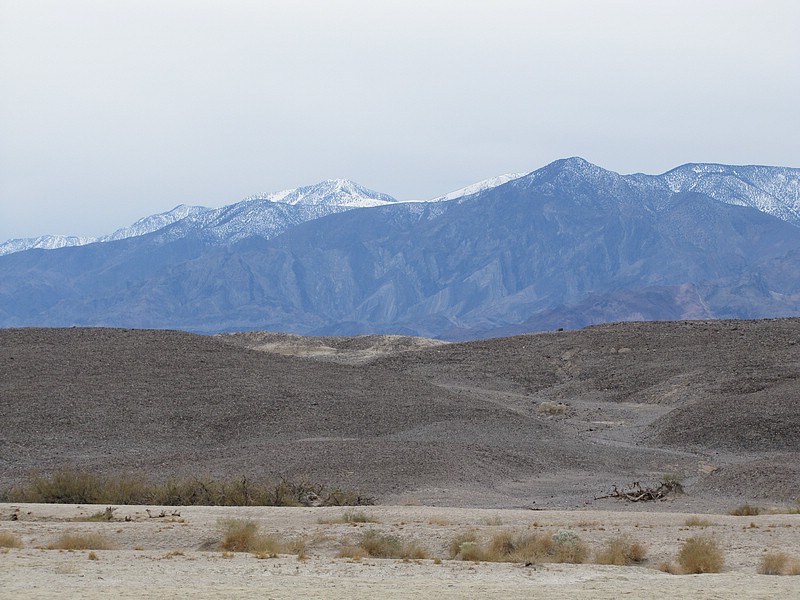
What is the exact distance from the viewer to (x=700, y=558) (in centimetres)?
1505

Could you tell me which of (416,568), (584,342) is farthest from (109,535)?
(584,342)

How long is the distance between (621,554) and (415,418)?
21.6m

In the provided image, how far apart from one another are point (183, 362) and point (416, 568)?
27539mm

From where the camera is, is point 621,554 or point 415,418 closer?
point 621,554

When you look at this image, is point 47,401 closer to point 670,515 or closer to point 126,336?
point 126,336

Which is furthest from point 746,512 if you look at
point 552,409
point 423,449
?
point 552,409

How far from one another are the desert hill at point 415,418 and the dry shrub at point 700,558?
942 centimetres

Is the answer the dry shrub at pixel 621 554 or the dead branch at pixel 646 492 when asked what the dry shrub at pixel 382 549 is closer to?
the dry shrub at pixel 621 554

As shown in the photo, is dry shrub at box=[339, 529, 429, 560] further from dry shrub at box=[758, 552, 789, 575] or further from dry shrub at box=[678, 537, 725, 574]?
dry shrub at box=[758, 552, 789, 575]

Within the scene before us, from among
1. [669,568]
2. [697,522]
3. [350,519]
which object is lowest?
[697,522]

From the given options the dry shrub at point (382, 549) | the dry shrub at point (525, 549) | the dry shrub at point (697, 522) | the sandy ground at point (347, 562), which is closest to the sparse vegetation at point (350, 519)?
the sandy ground at point (347, 562)

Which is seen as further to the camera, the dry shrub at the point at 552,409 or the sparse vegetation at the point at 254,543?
the dry shrub at the point at 552,409

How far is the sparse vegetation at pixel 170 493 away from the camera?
22703mm

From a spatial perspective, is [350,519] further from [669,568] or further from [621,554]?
[669,568]
